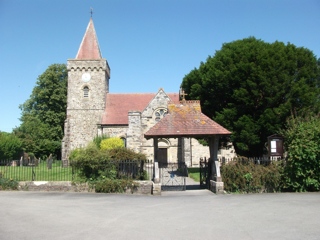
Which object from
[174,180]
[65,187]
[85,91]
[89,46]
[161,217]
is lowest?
[174,180]

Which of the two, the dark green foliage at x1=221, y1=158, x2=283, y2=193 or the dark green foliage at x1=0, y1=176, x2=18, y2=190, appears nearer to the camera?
the dark green foliage at x1=221, y1=158, x2=283, y2=193

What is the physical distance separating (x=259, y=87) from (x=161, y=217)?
1879 centimetres

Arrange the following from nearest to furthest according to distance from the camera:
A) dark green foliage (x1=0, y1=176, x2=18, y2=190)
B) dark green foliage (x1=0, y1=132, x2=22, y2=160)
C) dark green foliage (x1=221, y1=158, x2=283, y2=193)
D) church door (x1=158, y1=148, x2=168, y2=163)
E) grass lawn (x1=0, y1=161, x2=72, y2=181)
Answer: dark green foliage (x1=221, y1=158, x2=283, y2=193) < dark green foliage (x1=0, y1=176, x2=18, y2=190) < grass lawn (x1=0, y1=161, x2=72, y2=181) < church door (x1=158, y1=148, x2=168, y2=163) < dark green foliage (x1=0, y1=132, x2=22, y2=160)

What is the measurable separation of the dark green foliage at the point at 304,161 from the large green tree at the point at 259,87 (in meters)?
9.83

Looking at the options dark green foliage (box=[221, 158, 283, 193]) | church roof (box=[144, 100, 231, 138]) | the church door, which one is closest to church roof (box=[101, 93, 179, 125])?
the church door

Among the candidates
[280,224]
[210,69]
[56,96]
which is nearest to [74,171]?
[280,224]

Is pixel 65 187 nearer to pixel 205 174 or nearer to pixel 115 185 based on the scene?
pixel 115 185

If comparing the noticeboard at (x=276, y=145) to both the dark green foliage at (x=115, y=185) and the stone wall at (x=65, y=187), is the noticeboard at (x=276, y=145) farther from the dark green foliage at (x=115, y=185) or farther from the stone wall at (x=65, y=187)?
the dark green foliage at (x=115, y=185)

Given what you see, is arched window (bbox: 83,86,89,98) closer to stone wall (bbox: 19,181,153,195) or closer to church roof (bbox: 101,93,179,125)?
church roof (bbox: 101,93,179,125)

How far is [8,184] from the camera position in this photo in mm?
15398

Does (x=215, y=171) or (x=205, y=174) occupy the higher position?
(x=215, y=171)

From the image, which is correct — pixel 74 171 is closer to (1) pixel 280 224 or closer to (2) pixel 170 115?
(2) pixel 170 115

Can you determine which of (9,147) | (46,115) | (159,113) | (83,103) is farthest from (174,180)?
(46,115)

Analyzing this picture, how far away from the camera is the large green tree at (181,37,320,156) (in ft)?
80.4
